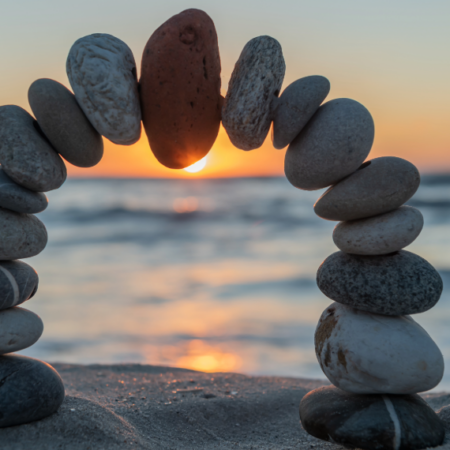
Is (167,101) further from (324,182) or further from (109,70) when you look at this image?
(324,182)

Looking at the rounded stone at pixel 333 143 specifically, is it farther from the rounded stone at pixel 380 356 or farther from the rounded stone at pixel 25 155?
the rounded stone at pixel 25 155

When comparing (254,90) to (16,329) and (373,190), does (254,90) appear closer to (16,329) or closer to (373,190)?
(373,190)

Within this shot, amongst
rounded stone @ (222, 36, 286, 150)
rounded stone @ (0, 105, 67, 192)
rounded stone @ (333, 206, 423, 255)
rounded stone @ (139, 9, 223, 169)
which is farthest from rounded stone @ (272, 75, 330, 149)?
rounded stone @ (0, 105, 67, 192)

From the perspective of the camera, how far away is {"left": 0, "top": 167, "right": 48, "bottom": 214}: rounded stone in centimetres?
238

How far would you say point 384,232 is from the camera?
2.38 m

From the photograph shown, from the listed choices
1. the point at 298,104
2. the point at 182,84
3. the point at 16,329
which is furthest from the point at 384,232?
the point at 16,329

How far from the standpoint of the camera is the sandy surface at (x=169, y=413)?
2.35 m

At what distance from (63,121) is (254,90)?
3.35ft

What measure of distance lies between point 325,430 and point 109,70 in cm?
216

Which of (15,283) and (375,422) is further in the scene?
(15,283)

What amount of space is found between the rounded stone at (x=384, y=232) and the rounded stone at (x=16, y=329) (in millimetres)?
1771

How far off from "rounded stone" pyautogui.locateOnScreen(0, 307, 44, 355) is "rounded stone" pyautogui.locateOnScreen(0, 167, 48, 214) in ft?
1.87

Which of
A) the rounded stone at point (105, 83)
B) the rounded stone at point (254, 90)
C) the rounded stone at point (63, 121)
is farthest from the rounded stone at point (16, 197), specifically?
the rounded stone at point (254, 90)

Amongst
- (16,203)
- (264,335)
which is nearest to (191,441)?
(16,203)
